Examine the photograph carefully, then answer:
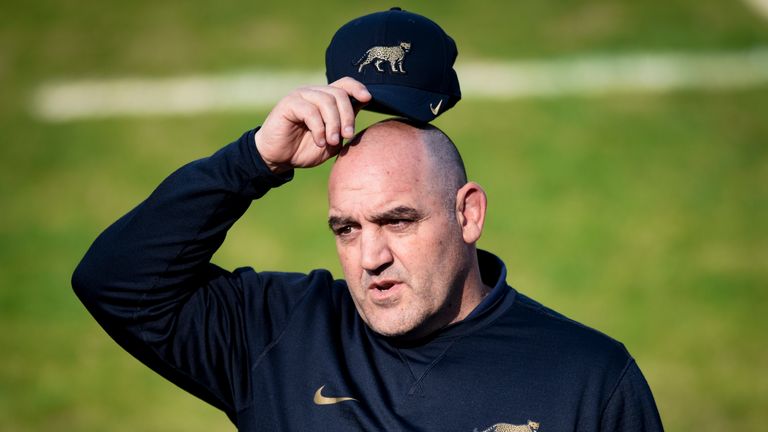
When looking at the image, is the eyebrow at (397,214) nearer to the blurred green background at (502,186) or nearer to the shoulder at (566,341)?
the shoulder at (566,341)

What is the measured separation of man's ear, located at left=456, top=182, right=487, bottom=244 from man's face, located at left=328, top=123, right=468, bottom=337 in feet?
0.32

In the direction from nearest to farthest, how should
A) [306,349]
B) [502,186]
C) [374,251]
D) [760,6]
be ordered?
1. [374,251]
2. [306,349]
3. [502,186]
4. [760,6]

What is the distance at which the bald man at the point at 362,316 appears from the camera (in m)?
3.87

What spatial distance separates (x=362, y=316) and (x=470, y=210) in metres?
0.53

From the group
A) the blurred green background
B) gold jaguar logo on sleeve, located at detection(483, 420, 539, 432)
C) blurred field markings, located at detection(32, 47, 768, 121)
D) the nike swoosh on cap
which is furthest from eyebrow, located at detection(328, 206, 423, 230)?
blurred field markings, located at detection(32, 47, 768, 121)

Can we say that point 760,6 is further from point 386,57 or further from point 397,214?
point 397,214

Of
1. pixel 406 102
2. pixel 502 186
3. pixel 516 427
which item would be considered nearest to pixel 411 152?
pixel 406 102

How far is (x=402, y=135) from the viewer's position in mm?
4035

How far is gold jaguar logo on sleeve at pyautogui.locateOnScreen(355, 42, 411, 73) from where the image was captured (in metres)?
4.06

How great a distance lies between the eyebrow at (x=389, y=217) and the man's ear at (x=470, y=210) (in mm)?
218

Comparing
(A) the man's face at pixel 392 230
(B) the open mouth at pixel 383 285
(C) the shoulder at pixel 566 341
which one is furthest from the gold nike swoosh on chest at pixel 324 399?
(C) the shoulder at pixel 566 341

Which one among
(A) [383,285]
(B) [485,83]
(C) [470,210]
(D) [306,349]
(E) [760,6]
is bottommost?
(D) [306,349]

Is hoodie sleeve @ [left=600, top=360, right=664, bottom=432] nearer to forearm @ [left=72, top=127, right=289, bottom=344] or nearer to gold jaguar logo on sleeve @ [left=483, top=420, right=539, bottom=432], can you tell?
gold jaguar logo on sleeve @ [left=483, top=420, right=539, bottom=432]

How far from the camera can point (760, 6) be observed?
40.0 feet
